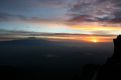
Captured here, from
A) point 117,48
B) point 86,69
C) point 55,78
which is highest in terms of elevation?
point 117,48

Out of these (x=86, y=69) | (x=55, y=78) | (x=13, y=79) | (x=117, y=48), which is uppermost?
(x=117, y=48)

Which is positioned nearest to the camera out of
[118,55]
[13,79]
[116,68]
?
[116,68]

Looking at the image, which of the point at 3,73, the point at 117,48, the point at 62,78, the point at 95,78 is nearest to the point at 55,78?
the point at 62,78

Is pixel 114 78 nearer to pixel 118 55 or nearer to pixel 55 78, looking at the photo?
pixel 118 55

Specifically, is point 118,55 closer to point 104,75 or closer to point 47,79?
point 104,75

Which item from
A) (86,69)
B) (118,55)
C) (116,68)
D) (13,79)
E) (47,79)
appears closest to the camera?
(116,68)

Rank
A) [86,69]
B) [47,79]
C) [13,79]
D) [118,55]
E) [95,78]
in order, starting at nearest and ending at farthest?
1. [95,78]
2. [86,69]
3. [118,55]
4. [13,79]
5. [47,79]

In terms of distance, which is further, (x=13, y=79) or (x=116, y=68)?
(x=13, y=79)

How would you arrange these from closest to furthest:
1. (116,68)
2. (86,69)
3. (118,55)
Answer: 1. (116,68)
2. (86,69)
3. (118,55)

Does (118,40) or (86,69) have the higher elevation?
(118,40)
